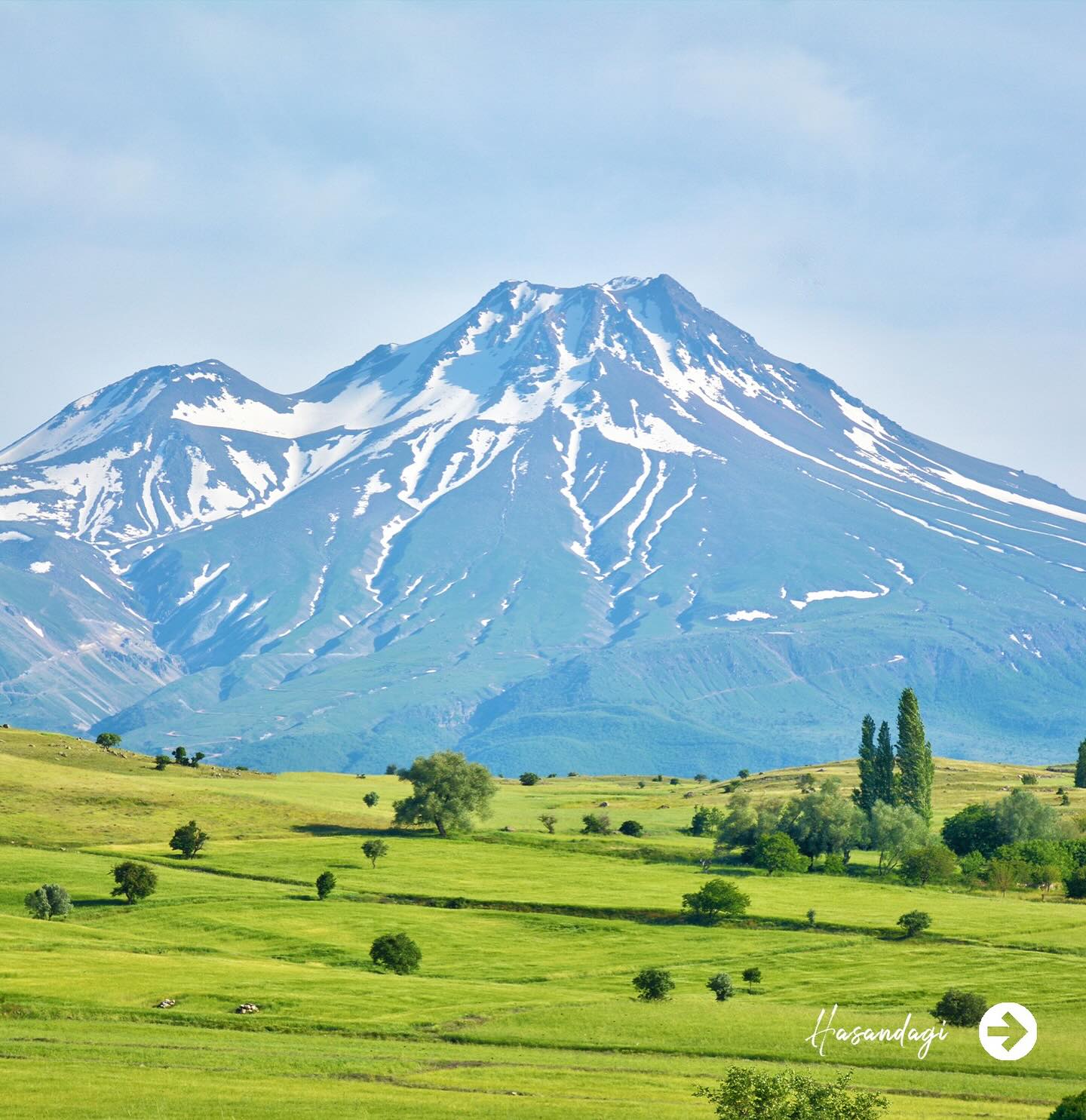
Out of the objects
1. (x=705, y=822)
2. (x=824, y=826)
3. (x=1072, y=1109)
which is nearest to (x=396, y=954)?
(x=1072, y=1109)

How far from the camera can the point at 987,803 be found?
147750mm

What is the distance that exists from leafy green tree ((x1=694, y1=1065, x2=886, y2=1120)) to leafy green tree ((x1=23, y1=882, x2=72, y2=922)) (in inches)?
2226

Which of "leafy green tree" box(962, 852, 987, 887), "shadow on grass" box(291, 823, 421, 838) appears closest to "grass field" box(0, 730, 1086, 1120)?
"shadow on grass" box(291, 823, 421, 838)

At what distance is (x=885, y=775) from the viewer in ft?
507

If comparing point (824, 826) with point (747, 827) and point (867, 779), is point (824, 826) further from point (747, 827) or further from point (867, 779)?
point (867, 779)

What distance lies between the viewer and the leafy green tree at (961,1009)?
71500 mm

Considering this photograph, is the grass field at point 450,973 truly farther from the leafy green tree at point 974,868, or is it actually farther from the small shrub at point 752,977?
the leafy green tree at point 974,868

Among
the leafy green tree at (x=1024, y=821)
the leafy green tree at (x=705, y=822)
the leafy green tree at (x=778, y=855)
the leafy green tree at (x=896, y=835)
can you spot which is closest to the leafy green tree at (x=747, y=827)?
the leafy green tree at (x=778, y=855)

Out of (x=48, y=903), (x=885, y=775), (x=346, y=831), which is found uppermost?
(x=885, y=775)

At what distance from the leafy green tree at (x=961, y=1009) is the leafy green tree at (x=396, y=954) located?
28.7 meters

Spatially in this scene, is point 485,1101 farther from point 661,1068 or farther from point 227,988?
point 227,988

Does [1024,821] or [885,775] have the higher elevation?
[885,775]

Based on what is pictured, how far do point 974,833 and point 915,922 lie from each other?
48372 millimetres

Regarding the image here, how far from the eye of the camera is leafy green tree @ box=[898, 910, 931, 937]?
94375 millimetres
